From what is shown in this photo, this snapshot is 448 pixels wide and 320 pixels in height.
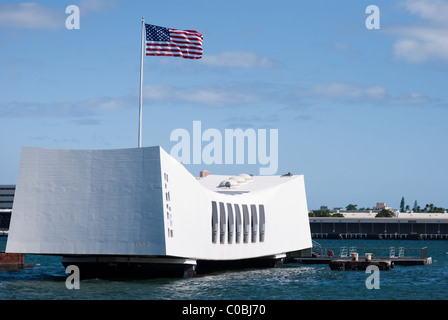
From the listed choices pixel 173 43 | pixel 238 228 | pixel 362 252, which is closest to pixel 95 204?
pixel 173 43

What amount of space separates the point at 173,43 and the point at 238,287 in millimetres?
14181

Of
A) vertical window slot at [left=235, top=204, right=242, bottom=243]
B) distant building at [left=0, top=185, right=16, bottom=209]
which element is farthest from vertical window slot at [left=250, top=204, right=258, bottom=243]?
distant building at [left=0, top=185, right=16, bottom=209]

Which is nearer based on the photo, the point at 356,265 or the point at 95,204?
the point at 95,204

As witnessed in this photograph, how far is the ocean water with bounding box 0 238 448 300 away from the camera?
3978 cm

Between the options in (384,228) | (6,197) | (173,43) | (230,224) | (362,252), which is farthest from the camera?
(384,228)

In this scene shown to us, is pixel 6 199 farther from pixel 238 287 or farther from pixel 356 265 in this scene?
pixel 238 287

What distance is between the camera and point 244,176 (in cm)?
7325

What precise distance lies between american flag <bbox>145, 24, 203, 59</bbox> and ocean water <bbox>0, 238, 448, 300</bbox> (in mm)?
12827

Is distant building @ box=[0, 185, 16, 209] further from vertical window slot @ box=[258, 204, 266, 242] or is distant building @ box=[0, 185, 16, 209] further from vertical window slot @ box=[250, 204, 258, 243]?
vertical window slot @ box=[250, 204, 258, 243]

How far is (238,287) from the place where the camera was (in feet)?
150

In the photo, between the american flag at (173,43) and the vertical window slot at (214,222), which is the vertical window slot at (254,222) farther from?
the american flag at (173,43)

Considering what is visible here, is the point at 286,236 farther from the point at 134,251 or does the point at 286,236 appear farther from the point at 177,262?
the point at 134,251
